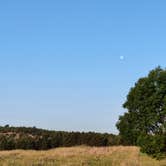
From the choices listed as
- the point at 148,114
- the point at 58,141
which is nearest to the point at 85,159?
the point at 148,114

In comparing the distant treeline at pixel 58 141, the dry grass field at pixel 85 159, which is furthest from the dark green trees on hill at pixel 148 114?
the distant treeline at pixel 58 141

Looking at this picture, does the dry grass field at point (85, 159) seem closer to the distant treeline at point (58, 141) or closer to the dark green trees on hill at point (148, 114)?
the dark green trees on hill at point (148, 114)

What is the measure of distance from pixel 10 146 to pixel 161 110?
37.4 m

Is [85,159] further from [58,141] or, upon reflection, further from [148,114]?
[58,141]

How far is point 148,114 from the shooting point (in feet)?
124

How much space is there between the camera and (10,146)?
69750 mm

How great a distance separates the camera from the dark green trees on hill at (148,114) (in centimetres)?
3731

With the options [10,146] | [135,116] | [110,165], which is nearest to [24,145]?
[10,146]

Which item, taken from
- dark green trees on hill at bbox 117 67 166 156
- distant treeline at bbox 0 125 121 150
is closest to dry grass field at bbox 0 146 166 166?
dark green trees on hill at bbox 117 67 166 156

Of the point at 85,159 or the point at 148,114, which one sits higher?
the point at 148,114

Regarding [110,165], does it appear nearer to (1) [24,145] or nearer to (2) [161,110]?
(2) [161,110]

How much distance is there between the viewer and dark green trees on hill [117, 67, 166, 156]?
37312 mm

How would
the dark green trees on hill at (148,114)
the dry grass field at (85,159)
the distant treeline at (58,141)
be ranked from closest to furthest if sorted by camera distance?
the dry grass field at (85,159)
the dark green trees on hill at (148,114)
the distant treeline at (58,141)

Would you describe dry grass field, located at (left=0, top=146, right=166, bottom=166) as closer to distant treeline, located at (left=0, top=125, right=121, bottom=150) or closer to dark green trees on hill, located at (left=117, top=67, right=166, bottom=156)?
dark green trees on hill, located at (left=117, top=67, right=166, bottom=156)
